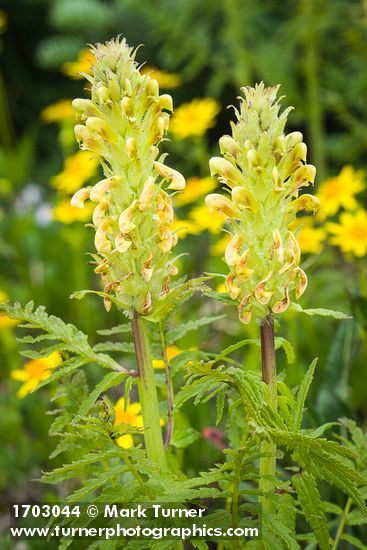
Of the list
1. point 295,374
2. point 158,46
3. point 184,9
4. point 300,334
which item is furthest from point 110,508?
point 158,46

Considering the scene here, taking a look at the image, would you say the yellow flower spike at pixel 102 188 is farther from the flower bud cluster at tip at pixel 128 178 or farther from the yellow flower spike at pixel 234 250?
the yellow flower spike at pixel 234 250

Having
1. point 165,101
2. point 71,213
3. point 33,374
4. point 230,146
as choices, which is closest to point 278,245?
point 230,146

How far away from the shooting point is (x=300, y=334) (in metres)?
2.32

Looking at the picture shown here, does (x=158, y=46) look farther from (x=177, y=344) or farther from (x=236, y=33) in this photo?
(x=177, y=344)

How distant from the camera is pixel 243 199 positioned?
89cm

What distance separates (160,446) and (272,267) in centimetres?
31

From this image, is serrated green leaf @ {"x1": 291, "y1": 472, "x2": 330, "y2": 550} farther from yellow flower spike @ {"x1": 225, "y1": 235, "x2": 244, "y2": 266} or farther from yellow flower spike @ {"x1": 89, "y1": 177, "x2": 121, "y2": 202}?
yellow flower spike @ {"x1": 89, "y1": 177, "x2": 121, "y2": 202}

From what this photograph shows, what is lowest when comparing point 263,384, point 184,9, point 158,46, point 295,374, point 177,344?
point 263,384

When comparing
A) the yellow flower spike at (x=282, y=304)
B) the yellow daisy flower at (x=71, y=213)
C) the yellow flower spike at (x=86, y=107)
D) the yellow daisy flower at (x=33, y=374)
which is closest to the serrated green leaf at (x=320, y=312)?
the yellow flower spike at (x=282, y=304)

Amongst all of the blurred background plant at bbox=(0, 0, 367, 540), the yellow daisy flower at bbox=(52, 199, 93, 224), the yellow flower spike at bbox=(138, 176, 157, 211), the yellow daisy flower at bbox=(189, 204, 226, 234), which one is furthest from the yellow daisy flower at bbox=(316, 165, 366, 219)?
the yellow flower spike at bbox=(138, 176, 157, 211)

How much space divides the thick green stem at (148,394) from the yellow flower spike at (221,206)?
0.60ft

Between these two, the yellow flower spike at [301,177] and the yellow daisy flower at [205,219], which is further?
the yellow daisy flower at [205,219]

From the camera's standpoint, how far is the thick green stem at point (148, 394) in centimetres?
99

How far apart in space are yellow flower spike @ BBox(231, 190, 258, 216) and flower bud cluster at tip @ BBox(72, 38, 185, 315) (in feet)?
0.32
